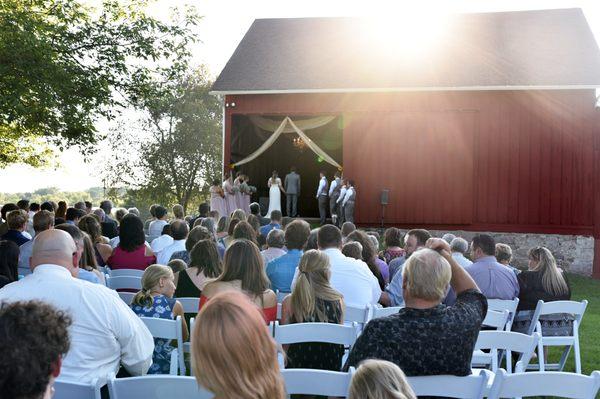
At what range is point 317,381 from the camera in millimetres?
3914

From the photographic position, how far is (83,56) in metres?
12.4

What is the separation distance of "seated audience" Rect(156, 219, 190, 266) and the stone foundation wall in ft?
40.2

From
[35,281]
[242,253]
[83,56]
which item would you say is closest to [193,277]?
[242,253]

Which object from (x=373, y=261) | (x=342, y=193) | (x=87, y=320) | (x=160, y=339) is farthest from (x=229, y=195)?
(x=87, y=320)

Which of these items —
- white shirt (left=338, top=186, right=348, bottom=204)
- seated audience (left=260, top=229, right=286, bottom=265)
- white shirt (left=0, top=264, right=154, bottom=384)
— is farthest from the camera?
white shirt (left=338, top=186, right=348, bottom=204)

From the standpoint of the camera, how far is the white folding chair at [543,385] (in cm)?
394

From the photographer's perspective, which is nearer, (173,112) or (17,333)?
(17,333)

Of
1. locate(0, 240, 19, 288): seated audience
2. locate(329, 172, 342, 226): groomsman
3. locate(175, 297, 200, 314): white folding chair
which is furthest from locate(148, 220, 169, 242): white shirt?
locate(329, 172, 342, 226): groomsman

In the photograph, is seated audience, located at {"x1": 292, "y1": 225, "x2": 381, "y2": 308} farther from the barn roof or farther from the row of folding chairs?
the barn roof

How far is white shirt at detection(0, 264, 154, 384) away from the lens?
14.0 ft

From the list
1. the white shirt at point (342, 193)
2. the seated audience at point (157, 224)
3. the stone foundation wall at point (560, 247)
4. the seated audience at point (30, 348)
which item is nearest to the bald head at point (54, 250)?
the seated audience at point (30, 348)

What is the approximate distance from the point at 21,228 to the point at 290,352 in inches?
193

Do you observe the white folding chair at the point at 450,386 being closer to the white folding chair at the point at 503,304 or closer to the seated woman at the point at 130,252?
the white folding chair at the point at 503,304

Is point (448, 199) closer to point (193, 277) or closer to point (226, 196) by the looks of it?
point (226, 196)
